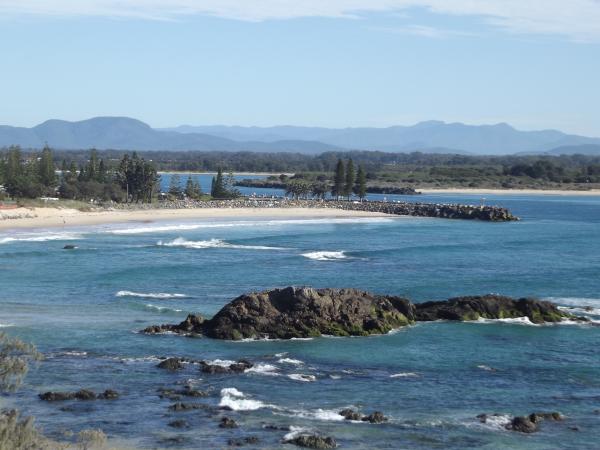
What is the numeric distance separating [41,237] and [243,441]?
5357 cm

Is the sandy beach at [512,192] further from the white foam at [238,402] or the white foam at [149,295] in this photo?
the white foam at [238,402]

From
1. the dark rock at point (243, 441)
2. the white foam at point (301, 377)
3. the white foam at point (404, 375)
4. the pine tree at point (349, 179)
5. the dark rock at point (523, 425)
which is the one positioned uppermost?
the pine tree at point (349, 179)

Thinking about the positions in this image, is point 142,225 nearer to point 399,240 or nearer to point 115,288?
point 399,240

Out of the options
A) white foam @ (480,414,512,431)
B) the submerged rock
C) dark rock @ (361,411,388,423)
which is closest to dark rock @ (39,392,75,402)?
the submerged rock

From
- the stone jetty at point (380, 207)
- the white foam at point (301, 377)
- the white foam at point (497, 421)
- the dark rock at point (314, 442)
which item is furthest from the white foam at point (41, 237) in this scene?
the white foam at point (497, 421)

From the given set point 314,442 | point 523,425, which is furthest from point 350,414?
point 523,425

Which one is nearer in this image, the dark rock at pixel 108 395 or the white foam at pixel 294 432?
the white foam at pixel 294 432

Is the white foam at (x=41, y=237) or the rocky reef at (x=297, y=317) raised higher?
the rocky reef at (x=297, y=317)

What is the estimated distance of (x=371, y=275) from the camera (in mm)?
55344

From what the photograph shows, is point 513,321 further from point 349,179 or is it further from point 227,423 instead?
point 349,179

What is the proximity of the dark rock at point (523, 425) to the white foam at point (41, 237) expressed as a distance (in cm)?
5086

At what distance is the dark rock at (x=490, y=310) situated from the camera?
40.5m

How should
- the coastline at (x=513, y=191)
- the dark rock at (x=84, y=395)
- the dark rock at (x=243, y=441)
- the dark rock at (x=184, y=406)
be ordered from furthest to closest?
the coastline at (x=513, y=191)
the dark rock at (x=84, y=395)
the dark rock at (x=184, y=406)
the dark rock at (x=243, y=441)

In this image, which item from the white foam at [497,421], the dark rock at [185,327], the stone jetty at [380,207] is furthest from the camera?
the stone jetty at [380,207]
